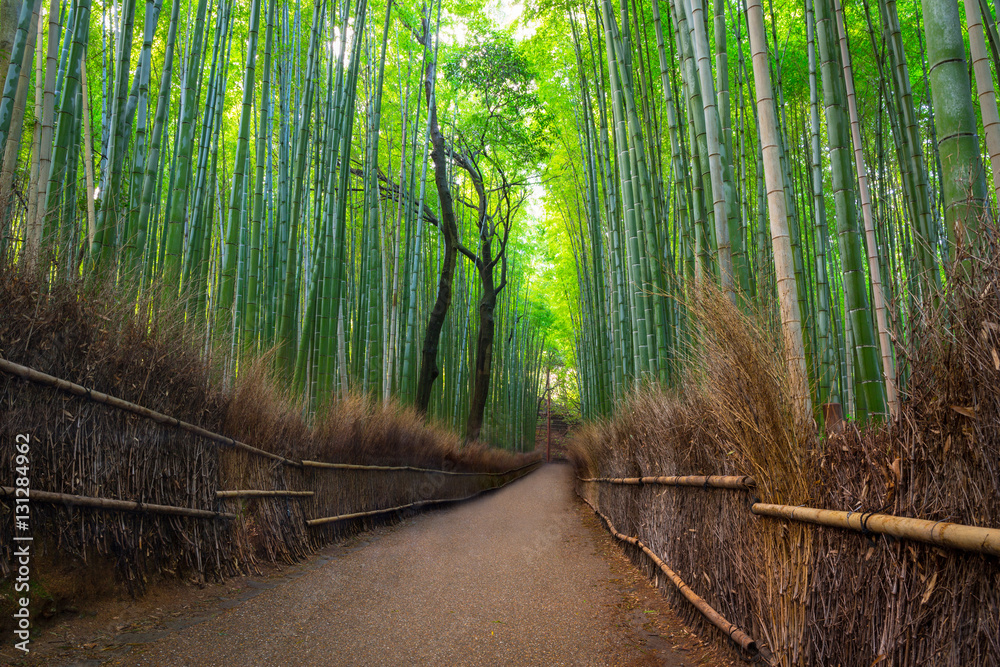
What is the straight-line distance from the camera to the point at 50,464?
71.1 inches

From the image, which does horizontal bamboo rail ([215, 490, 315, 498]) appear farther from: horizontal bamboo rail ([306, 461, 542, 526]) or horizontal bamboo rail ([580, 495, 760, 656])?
horizontal bamboo rail ([580, 495, 760, 656])

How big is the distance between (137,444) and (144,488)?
5.9 inches

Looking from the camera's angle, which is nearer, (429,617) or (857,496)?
(857,496)

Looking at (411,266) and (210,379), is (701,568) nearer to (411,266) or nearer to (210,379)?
(210,379)

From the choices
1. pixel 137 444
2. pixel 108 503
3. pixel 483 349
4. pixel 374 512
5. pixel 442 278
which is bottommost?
pixel 374 512

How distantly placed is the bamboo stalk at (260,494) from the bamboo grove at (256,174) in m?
0.59

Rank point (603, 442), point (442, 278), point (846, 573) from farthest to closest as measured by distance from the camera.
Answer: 1. point (442, 278)
2. point (603, 442)
3. point (846, 573)

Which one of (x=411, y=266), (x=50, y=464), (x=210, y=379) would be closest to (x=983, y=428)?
(x=50, y=464)

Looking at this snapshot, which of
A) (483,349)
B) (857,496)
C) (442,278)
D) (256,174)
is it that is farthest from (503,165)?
(857,496)

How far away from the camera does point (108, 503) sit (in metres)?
1.97

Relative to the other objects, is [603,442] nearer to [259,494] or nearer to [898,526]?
[259,494]

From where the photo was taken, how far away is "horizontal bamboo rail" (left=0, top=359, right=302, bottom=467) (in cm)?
171

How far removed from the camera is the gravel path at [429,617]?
1.85 meters

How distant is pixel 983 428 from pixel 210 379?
2.61 m
